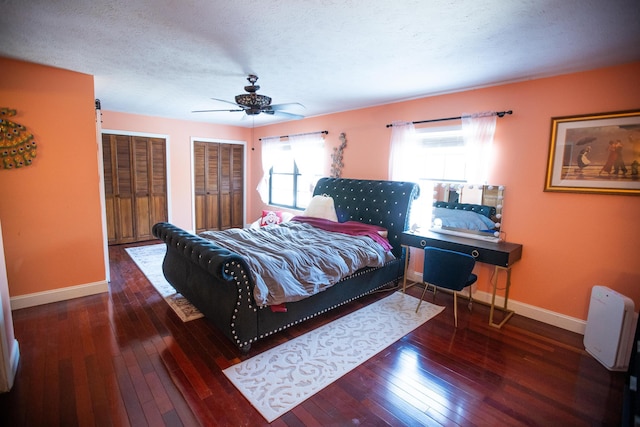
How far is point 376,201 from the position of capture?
4152mm

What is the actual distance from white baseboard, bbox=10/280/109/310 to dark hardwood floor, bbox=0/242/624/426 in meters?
0.10

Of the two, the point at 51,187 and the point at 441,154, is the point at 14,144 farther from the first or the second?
the point at 441,154

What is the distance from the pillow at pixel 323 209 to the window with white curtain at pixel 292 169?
2.69ft

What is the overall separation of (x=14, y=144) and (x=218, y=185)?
377 centimetres

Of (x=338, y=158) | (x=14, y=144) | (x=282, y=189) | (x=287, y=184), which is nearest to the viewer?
(x=14, y=144)

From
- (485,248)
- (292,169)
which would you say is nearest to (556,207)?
(485,248)

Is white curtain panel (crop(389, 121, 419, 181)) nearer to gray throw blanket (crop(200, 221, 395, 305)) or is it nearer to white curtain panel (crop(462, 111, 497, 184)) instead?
white curtain panel (crop(462, 111, 497, 184))

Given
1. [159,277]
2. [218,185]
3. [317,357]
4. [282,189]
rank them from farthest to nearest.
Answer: [218,185] < [282,189] < [159,277] < [317,357]

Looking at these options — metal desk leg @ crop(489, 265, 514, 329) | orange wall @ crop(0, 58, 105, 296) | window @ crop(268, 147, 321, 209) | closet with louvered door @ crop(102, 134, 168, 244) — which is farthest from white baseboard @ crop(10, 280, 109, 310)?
metal desk leg @ crop(489, 265, 514, 329)

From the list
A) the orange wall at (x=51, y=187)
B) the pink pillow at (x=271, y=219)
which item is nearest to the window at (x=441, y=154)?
the pink pillow at (x=271, y=219)

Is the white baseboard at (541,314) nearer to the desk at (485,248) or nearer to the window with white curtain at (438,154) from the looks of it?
the desk at (485,248)

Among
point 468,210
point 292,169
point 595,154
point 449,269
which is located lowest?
point 449,269

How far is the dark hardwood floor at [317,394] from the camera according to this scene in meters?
1.84

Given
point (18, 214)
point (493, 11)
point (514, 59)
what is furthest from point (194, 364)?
point (514, 59)
